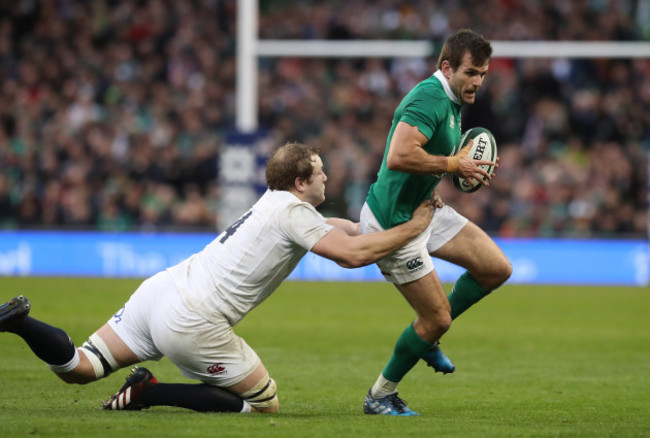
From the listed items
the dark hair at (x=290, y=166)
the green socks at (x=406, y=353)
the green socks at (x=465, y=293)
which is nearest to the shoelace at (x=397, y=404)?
the green socks at (x=406, y=353)

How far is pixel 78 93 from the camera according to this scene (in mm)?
22516

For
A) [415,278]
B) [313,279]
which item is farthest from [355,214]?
[415,278]

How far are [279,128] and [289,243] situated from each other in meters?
16.1

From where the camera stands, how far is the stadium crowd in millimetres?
19688

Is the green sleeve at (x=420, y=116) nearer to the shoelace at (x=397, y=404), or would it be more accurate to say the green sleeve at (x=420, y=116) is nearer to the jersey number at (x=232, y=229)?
the jersey number at (x=232, y=229)

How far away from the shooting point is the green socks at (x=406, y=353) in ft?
21.7

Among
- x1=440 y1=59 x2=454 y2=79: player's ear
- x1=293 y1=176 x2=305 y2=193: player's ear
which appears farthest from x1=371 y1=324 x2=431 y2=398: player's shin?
x1=440 y1=59 x2=454 y2=79: player's ear

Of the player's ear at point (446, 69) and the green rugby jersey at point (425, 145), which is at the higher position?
the player's ear at point (446, 69)

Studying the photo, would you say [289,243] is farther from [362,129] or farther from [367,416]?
[362,129]

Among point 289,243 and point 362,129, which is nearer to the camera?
point 289,243

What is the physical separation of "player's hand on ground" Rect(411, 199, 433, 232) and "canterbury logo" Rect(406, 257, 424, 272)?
0.26m

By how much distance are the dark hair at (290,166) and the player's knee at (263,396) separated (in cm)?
114

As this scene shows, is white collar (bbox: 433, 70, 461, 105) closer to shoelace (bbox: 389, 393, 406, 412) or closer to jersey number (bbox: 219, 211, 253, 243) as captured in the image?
jersey number (bbox: 219, 211, 253, 243)

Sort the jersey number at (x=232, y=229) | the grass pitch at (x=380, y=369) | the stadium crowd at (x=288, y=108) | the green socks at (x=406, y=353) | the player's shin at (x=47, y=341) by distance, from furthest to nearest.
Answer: the stadium crowd at (x=288, y=108)
the green socks at (x=406, y=353)
the jersey number at (x=232, y=229)
the player's shin at (x=47, y=341)
the grass pitch at (x=380, y=369)
